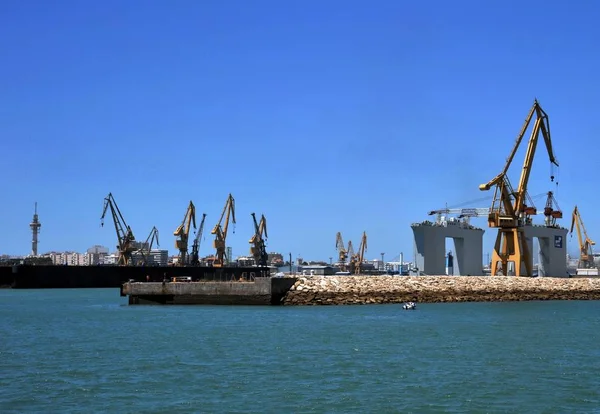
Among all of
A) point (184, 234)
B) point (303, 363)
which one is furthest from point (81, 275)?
point (303, 363)

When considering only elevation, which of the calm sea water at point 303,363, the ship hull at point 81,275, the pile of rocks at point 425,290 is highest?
the ship hull at point 81,275

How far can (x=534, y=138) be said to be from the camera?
81625 millimetres

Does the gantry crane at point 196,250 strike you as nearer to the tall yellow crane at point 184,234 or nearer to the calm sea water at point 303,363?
the tall yellow crane at point 184,234

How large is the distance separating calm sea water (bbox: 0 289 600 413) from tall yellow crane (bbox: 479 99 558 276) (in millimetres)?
28189

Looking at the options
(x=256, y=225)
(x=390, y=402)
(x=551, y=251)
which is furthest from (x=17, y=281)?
(x=390, y=402)

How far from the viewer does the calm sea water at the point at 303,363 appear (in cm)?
2203

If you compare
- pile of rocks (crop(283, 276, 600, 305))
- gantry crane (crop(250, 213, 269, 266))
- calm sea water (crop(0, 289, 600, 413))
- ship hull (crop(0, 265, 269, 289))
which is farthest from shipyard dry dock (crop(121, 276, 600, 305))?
gantry crane (crop(250, 213, 269, 266))

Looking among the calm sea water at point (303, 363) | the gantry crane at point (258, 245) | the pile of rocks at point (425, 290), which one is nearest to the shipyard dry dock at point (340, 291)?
the pile of rocks at point (425, 290)

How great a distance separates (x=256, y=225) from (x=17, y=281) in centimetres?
6090

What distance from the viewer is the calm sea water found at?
22.0 metres

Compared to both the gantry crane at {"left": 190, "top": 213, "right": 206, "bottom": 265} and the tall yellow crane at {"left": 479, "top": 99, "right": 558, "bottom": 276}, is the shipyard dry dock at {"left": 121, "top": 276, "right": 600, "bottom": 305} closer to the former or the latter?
the tall yellow crane at {"left": 479, "top": 99, "right": 558, "bottom": 276}

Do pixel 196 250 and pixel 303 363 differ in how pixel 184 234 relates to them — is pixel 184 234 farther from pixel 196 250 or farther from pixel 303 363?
pixel 303 363

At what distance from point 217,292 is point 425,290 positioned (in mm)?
15970

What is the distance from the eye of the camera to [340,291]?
5922 centimetres
